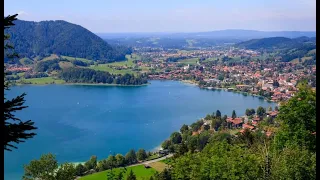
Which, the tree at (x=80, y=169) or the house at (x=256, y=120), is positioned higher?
the tree at (x=80, y=169)

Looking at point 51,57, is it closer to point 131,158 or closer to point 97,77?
point 97,77

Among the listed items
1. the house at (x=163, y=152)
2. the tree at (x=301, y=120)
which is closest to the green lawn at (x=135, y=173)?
the house at (x=163, y=152)

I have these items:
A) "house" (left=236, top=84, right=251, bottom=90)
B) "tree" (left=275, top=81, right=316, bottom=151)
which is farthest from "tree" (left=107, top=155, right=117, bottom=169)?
"house" (left=236, top=84, right=251, bottom=90)

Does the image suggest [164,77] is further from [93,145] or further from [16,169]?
[16,169]

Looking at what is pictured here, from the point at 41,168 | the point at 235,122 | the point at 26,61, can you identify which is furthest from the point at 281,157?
the point at 26,61

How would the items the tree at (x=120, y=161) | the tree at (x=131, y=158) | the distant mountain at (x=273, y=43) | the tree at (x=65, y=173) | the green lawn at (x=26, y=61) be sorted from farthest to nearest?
the distant mountain at (x=273, y=43) → the green lawn at (x=26, y=61) → the tree at (x=131, y=158) → the tree at (x=120, y=161) → the tree at (x=65, y=173)

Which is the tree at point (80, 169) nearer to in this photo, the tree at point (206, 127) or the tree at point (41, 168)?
the tree at point (206, 127)

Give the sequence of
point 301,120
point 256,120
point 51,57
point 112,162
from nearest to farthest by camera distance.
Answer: point 301,120
point 112,162
point 256,120
point 51,57
